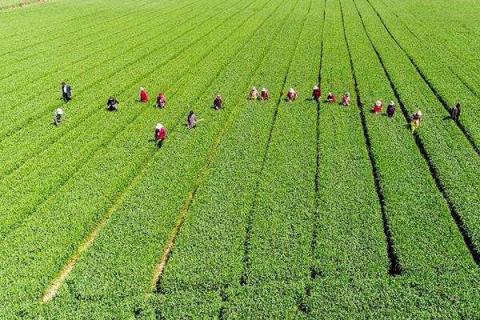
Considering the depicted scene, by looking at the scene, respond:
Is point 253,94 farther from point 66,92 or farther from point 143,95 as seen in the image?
point 66,92

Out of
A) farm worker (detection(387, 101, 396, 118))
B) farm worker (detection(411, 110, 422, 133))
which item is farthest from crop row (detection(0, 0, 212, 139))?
farm worker (detection(411, 110, 422, 133))

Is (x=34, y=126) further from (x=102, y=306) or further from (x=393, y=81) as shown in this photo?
(x=393, y=81)

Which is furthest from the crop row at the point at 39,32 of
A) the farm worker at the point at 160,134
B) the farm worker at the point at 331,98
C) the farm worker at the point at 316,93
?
the farm worker at the point at 331,98

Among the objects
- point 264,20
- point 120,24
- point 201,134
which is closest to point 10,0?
point 120,24

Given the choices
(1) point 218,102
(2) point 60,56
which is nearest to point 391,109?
(1) point 218,102

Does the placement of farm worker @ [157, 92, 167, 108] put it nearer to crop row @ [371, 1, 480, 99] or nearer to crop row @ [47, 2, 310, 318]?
crop row @ [47, 2, 310, 318]

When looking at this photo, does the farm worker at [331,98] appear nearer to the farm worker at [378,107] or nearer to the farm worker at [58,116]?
the farm worker at [378,107]
